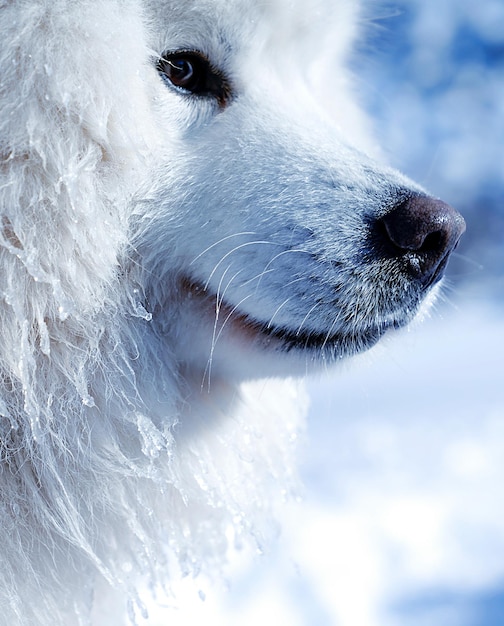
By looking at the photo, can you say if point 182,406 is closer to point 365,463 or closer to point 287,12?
point 287,12

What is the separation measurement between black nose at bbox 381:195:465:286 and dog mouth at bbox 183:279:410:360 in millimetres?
108

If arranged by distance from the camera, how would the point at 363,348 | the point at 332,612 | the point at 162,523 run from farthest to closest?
the point at 332,612
the point at 162,523
the point at 363,348

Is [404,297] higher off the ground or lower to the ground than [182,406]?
higher

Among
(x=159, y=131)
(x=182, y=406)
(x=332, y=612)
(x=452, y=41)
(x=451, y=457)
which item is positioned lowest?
(x=332, y=612)

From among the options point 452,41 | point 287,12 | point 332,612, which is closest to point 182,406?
point 287,12

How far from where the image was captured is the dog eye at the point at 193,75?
114cm

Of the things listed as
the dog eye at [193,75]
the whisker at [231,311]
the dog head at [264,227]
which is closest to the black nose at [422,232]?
the dog head at [264,227]

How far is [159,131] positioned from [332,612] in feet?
5.61

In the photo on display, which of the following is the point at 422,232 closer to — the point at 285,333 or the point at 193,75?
the point at 285,333

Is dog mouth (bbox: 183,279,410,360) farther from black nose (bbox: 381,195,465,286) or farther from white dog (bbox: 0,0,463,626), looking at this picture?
black nose (bbox: 381,195,465,286)

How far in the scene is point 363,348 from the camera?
1.21 metres

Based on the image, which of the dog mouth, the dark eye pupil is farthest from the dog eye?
the dog mouth

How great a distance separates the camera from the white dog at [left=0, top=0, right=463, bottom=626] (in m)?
1.00

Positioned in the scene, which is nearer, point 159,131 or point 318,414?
point 159,131
